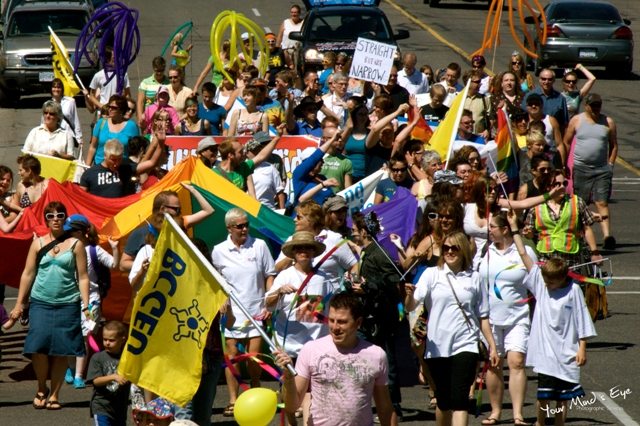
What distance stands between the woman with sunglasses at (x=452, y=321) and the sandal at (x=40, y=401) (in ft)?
11.3

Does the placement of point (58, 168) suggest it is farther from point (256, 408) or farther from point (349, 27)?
point (349, 27)

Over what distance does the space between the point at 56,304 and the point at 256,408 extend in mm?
4371

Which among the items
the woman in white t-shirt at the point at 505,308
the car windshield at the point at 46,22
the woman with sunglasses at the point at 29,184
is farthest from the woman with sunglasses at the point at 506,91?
the car windshield at the point at 46,22

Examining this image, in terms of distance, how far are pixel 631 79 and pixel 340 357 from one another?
91.1 feet

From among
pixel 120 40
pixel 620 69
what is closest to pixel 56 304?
pixel 120 40

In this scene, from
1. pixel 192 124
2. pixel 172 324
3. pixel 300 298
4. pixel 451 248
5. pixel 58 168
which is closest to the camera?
pixel 172 324

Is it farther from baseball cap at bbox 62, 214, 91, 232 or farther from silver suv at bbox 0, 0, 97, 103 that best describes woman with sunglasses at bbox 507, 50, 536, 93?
silver suv at bbox 0, 0, 97, 103

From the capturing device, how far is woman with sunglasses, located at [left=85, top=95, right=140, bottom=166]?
55.0ft

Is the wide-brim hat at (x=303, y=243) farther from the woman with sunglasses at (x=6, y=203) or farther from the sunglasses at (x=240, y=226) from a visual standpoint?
the woman with sunglasses at (x=6, y=203)

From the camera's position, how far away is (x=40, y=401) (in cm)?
1231

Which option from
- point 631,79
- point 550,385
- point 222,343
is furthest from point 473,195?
point 631,79

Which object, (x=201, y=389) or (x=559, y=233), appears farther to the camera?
(x=559, y=233)

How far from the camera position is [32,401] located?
12602 mm

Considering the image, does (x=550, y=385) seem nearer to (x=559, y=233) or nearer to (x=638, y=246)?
(x=559, y=233)
